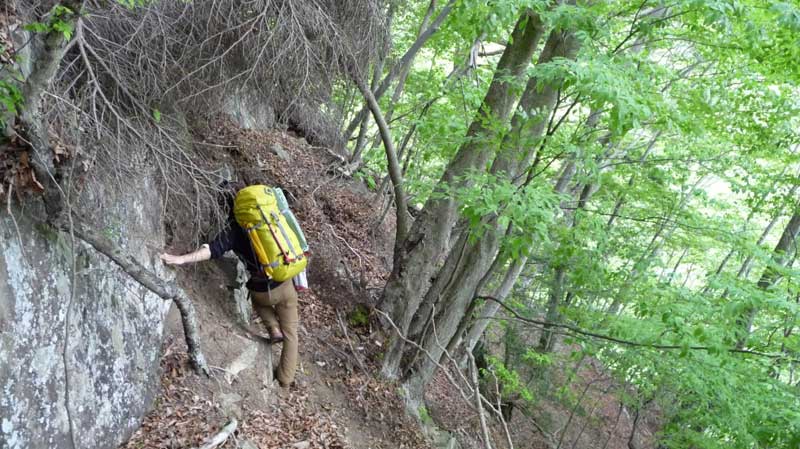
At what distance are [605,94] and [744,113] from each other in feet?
15.5

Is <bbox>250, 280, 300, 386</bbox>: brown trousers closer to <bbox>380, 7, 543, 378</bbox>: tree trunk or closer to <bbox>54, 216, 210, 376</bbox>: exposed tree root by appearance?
<bbox>54, 216, 210, 376</bbox>: exposed tree root

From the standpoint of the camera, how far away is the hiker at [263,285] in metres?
4.70

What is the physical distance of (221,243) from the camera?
187 inches

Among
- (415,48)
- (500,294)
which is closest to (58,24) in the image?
(415,48)

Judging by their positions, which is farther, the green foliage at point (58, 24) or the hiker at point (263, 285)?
the hiker at point (263, 285)

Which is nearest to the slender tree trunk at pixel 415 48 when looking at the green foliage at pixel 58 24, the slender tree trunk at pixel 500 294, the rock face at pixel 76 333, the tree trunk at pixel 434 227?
the tree trunk at pixel 434 227

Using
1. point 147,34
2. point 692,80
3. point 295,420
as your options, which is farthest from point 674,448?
point 147,34

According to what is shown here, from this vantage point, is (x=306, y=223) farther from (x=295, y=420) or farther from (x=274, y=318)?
(x=295, y=420)

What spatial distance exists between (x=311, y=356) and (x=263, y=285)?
67.0 inches

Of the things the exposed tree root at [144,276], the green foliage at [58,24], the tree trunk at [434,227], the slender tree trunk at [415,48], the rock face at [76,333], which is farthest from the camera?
the slender tree trunk at [415,48]

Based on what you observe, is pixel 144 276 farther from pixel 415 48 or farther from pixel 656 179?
pixel 656 179

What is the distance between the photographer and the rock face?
10.1 ft

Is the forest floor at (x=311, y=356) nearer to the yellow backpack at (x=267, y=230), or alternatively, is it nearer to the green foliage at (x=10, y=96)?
the yellow backpack at (x=267, y=230)

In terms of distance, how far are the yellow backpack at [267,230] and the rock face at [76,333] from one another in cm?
82
